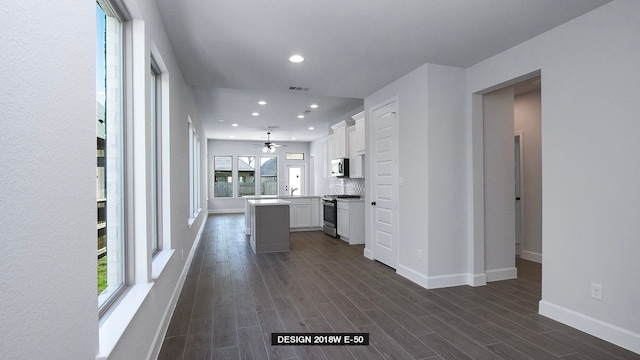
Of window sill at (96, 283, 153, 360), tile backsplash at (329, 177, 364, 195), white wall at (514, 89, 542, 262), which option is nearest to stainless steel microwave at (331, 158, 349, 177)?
tile backsplash at (329, 177, 364, 195)

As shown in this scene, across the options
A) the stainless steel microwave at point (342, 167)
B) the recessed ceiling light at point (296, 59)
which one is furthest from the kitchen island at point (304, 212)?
the recessed ceiling light at point (296, 59)

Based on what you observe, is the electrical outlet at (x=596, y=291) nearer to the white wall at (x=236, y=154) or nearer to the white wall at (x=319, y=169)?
the white wall at (x=319, y=169)

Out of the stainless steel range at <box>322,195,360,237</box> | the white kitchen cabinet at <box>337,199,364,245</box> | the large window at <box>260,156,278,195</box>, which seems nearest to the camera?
the white kitchen cabinet at <box>337,199,364,245</box>

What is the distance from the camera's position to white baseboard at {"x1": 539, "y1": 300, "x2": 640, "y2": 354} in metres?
2.40

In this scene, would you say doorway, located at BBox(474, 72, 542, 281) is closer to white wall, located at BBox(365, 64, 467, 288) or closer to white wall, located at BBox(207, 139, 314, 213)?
white wall, located at BBox(365, 64, 467, 288)

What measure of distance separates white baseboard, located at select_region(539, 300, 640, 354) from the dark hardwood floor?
6cm

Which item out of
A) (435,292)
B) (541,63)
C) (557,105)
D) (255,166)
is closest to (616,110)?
(557,105)

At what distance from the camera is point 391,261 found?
4609 mm

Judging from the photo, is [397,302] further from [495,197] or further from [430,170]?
[495,197]

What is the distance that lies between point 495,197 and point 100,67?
4.25 m

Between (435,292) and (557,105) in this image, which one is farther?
(435,292)

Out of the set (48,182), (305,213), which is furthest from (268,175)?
(48,182)

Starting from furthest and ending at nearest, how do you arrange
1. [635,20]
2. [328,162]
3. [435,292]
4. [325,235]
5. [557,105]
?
[328,162], [325,235], [435,292], [557,105], [635,20]

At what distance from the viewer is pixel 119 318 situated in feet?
5.29
